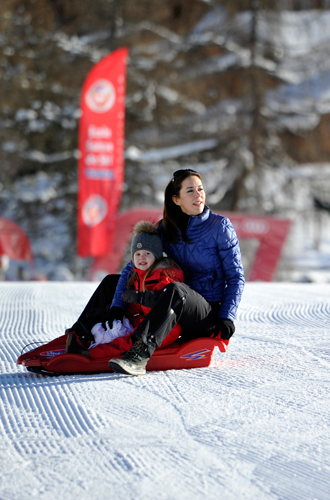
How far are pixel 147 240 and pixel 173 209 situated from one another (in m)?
0.23

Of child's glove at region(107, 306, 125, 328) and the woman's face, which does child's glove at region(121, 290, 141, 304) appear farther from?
the woman's face

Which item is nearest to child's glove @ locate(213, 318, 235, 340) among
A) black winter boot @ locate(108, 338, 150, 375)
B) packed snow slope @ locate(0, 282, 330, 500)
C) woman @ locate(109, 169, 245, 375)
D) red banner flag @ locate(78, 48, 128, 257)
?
woman @ locate(109, 169, 245, 375)

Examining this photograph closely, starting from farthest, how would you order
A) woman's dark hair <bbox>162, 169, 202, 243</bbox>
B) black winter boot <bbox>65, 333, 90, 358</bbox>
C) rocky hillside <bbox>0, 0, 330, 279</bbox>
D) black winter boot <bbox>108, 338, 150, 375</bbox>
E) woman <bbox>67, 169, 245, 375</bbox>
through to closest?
rocky hillside <bbox>0, 0, 330, 279</bbox>, woman's dark hair <bbox>162, 169, 202, 243</bbox>, woman <bbox>67, 169, 245, 375</bbox>, black winter boot <bbox>65, 333, 90, 358</bbox>, black winter boot <bbox>108, 338, 150, 375</bbox>

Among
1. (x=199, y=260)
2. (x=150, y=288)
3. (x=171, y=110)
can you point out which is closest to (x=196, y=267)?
(x=199, y=260)

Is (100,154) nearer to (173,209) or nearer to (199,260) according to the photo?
(173,209)

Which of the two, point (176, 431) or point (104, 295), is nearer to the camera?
point (176, 431)

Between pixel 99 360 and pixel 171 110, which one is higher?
pixel 171 110

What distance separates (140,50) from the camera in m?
15.3

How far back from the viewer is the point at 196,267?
248cm

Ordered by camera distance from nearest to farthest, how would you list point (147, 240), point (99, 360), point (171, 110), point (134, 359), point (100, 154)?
point (134, 359) < point (99, 360) < point (147, 240) < point (100, 154) < point (171, 110)

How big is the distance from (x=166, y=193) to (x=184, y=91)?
14250 mm

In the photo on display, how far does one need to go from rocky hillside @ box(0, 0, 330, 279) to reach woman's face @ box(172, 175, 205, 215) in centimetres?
1220

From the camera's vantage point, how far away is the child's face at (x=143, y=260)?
2373mm

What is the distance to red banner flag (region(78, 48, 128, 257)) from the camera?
402 inches
